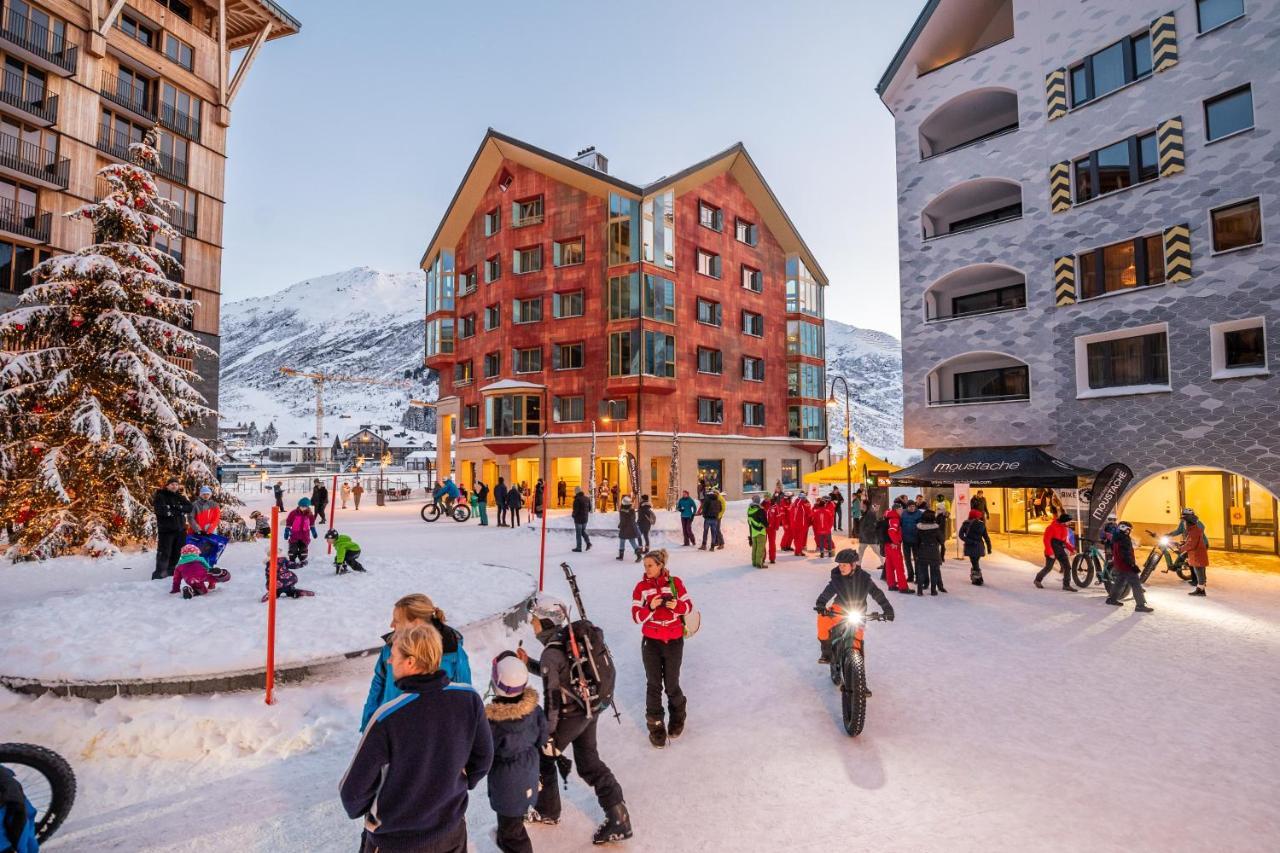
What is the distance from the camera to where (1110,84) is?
1944cm

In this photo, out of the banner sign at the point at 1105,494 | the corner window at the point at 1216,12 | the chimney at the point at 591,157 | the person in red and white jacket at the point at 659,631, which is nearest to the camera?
the person in red and white jacket at the point at 659,631

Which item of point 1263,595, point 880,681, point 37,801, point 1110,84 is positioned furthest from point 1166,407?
point 37,801

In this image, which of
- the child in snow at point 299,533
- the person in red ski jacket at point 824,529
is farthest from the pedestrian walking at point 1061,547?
the child in snow at point 299,533

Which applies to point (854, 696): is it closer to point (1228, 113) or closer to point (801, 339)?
point (1228, 113)

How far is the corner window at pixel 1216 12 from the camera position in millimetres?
16953

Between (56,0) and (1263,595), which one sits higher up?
(56,0)

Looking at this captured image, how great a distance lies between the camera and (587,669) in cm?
414

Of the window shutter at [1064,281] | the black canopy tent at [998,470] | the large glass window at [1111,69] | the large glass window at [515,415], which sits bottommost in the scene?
the black canopy tent at [998,470]

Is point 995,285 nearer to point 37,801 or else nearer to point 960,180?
point 960,180

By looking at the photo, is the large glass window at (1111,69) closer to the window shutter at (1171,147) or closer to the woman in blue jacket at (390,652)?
the window shutter at (1171,147)

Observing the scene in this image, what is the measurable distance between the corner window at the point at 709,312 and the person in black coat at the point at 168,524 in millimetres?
27457

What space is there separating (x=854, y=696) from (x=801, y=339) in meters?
37.6

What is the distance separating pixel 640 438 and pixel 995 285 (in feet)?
55.1

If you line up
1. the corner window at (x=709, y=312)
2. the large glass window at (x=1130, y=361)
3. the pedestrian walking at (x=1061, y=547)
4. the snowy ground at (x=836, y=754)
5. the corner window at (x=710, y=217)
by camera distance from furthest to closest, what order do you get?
the corner window at (x=710, y=217), the corner window at (x=709, y=312), the large glass window at (x=1130, y=361), the pedestrian walking at (x=1061, y=547), the snowy ground at (x=836, y=754)
